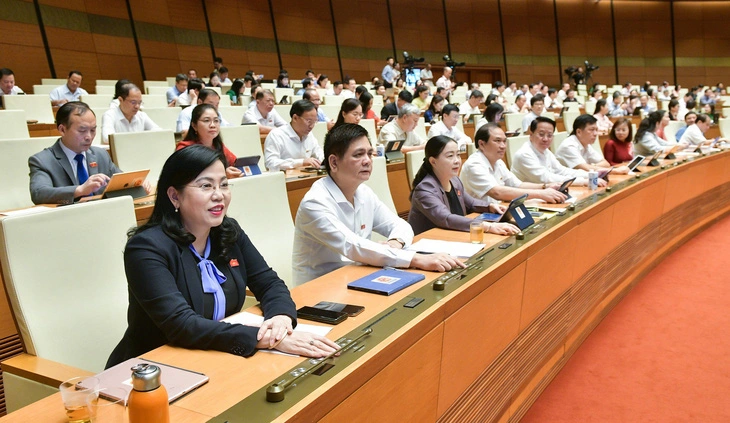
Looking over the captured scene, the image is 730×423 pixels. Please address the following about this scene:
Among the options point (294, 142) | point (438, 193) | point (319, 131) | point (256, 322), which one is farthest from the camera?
point (319, 131)

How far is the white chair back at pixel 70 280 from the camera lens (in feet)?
4.53

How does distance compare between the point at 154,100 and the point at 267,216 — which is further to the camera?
the point at 154,100

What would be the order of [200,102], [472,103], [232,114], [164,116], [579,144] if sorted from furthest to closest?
1. [472,103]
2. [232,114]
3. [164,116]
4. [200,102]
5. [579,144]

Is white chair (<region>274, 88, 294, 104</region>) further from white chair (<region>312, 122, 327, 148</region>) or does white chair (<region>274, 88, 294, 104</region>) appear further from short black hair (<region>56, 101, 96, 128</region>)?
short black hair (<region>56, 101, 96, 128</region>)

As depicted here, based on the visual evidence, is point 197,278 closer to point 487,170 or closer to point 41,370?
point 41,370

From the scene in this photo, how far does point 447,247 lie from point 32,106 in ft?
15.3

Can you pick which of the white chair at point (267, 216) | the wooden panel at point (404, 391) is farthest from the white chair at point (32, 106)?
the wooden panel at point (404, 391)

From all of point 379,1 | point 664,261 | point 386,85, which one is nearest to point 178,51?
point 386,85

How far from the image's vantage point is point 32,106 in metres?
5.17

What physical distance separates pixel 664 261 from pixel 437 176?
2.13 meters

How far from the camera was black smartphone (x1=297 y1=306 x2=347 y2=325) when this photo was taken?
1341mm

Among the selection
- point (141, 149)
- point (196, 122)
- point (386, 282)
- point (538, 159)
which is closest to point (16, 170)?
point (141, 149)

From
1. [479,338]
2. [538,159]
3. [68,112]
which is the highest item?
[68,112]

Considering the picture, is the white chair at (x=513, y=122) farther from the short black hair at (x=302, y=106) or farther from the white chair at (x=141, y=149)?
the white chair at (x=141, y=149)
